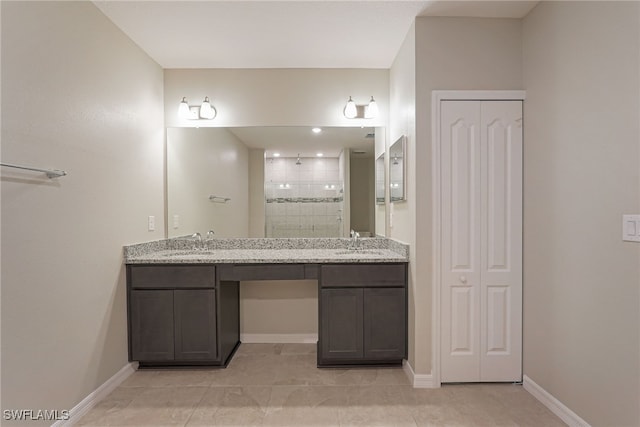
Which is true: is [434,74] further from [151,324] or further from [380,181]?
[151,324]

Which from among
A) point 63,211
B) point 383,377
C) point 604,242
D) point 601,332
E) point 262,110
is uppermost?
point 262,110

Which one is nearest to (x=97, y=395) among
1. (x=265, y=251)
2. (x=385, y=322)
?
(x=265, y=251)

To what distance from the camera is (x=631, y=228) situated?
1536 mm

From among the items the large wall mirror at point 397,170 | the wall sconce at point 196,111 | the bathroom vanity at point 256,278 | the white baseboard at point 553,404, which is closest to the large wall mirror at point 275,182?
the wall sconce at point 196,111

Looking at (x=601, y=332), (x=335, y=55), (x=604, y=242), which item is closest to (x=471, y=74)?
(x=335, y=55)

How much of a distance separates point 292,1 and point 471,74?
1.24 m

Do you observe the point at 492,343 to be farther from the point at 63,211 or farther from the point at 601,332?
the point at 63,211

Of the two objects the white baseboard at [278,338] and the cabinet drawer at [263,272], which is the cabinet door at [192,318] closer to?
the cabinet drawer at [263,272]

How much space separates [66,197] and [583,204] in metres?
2.74

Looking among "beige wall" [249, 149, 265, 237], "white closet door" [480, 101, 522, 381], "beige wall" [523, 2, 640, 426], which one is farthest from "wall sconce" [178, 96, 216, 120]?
"beige wall" [523, 2, 640, 426]

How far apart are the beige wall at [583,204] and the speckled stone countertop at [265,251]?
909mm

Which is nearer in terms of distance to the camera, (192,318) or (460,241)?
(460,241)

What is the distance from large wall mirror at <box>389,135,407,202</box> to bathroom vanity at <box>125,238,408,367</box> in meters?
0.41

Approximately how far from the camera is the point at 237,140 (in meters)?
3.20
